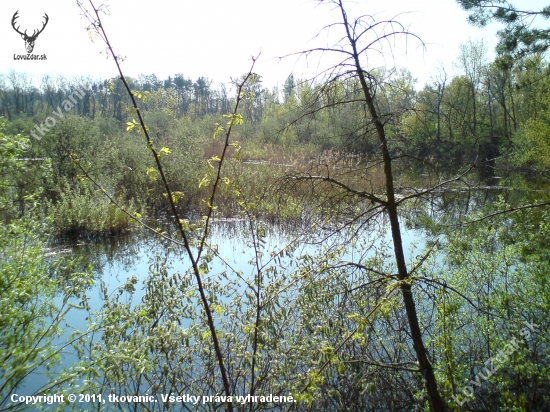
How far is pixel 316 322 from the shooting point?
11.2 ft

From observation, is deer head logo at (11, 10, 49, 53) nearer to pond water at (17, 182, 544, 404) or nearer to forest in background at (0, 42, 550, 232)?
forest in background at (0, 42, 550, 232)

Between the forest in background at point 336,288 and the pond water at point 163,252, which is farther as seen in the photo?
the pond water at point 163,252

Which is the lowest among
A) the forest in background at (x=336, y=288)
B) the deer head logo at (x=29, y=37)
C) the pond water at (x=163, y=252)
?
the pond water at (x=163, y=252)

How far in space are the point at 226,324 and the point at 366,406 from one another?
1328 mm

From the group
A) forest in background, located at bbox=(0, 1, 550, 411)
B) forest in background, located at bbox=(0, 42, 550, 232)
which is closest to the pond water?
forest in background, located at bbox=(0, 42, 550, 232)

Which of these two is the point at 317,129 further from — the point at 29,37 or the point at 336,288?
the point at 29,37

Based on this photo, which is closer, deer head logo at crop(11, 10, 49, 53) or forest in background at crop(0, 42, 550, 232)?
forest in background at crop(0, 42, 550, 232)

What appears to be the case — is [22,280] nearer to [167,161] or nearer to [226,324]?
[226,324]

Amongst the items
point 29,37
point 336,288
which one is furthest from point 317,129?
point 29,37

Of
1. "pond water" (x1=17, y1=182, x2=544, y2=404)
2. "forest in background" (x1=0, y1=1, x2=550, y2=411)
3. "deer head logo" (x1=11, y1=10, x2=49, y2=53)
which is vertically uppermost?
"deer head logo" (x1=11, y1=10, x2=49, y2=53)

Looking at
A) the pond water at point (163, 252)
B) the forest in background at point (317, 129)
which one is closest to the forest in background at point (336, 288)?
the forest in background at point (317, 129)

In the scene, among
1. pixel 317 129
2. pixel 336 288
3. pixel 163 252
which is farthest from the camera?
pixel 163 252

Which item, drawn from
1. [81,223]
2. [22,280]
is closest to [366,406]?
[22,280]

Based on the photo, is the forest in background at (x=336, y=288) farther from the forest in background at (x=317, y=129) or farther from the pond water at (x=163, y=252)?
the pond water at (x=163, y=252)
